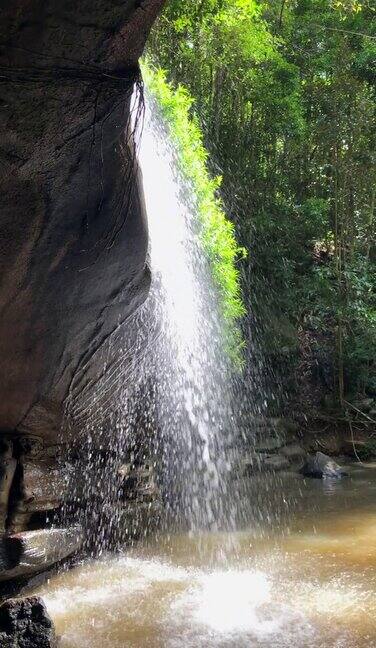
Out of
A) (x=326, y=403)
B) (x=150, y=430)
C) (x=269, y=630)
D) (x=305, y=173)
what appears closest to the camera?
(x=269, y=630)

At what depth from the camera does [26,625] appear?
3.13m

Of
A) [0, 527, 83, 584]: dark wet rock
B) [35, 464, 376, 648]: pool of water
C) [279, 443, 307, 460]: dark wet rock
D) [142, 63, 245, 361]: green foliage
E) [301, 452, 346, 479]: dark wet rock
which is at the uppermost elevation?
[142, 63, 245, 361]: green foliage

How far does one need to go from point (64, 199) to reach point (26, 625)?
220 centimetres

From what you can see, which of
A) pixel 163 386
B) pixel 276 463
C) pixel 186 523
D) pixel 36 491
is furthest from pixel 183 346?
pixel 276 463

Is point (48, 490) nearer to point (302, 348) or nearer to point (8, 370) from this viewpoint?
point (8, 370)

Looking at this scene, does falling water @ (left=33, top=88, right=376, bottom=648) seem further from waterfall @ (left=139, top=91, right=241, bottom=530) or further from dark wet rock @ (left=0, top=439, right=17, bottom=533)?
dark wet rock @ (left=0, top=439, right=17, bottom=533)

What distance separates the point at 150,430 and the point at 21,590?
2115mm

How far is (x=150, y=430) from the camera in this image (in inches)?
245

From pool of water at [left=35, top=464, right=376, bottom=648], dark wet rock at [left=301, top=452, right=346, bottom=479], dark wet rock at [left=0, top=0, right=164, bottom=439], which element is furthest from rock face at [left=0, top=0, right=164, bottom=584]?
dark wet rock at [left=301, top=452, right=346, bottom=479]

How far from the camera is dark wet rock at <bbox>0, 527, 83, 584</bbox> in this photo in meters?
4.27

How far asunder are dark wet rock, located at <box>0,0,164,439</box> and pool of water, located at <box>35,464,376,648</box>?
131cm

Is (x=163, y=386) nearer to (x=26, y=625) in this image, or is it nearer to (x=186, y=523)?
(x=186, y=523)

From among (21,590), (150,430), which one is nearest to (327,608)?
(21,590)

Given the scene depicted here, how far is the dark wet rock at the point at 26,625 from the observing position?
304cm
